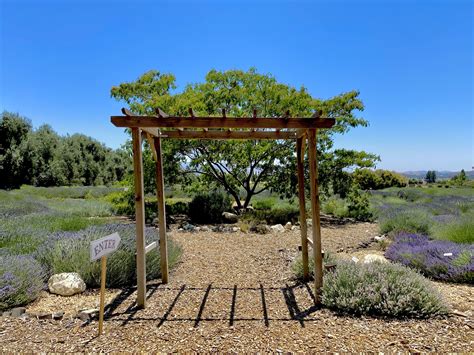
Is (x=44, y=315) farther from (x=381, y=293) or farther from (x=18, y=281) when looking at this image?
(x=381, y=293)

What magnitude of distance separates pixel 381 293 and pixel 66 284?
3.98 m

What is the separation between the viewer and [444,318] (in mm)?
3541

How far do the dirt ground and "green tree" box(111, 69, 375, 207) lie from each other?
5452 mm

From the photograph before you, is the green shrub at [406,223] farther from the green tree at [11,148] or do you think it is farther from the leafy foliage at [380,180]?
the green tree at [11,148]

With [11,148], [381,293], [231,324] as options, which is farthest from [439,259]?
[11,148]

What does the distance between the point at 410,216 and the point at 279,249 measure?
368cm

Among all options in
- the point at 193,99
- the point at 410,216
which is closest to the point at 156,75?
the point at 193,99

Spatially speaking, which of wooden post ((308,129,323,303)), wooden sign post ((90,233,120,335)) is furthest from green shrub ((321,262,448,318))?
wooden sign post ((90,233,120,335))

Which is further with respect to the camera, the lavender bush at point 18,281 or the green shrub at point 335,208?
the green shrub at point 335,208

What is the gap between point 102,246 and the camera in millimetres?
3449

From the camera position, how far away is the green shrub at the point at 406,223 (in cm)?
777

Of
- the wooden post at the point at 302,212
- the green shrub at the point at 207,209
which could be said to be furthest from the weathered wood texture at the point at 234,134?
the green shrub at the point at 207,209

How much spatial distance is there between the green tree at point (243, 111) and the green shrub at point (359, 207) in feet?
2.55

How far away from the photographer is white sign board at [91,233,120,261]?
131 inches
